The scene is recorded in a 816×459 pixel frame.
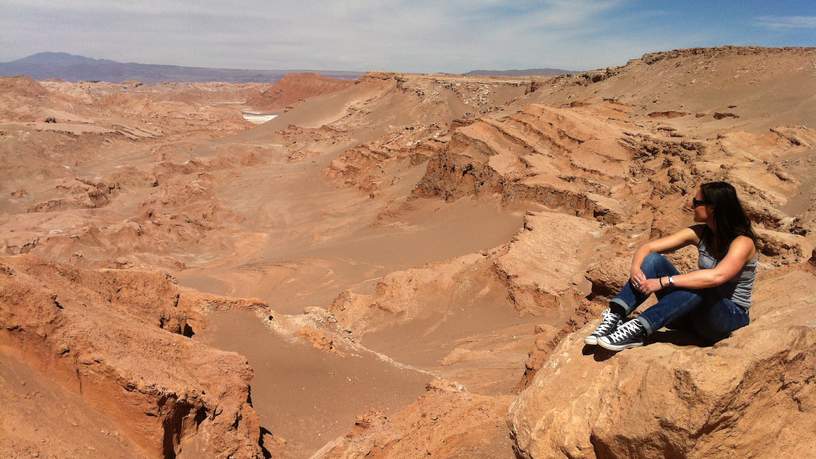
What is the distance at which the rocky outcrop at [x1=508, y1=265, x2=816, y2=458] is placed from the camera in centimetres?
242

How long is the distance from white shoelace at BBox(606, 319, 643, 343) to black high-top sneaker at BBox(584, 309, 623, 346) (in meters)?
0.07

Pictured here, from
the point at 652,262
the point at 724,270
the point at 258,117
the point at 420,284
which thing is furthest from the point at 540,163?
the point at 258,117

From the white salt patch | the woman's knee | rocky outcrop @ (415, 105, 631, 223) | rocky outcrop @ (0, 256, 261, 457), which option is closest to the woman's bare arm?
the woman's knee

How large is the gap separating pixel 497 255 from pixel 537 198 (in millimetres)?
3887

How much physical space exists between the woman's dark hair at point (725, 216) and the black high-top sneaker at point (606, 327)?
Answer: 0.63 metres

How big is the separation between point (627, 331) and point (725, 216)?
31.4 inches

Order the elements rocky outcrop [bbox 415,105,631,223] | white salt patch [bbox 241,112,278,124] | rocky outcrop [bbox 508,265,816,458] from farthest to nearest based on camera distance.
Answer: white salt patch [bbox 241,112,278,124], rocky outcrop [bbox 415,105,631,223], rocky outcrop [bbox 508,265,816,458]

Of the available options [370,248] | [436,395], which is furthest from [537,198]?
[436,395]

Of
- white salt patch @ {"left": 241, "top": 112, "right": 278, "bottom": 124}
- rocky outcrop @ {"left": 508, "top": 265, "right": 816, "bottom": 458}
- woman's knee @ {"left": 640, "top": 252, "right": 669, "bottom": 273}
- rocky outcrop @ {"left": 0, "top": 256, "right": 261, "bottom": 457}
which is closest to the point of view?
rocky outcrop @ {"left": 508, "top": 265, "right": 816, "bottom": 458}

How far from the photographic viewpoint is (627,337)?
9.64 ft

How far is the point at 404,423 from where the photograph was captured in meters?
4.78

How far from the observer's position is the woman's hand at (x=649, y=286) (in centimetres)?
298

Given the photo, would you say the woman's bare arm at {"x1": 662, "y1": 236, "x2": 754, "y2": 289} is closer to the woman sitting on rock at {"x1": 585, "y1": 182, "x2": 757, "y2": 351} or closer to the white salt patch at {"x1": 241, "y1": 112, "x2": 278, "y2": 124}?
the woman sitting on rock at {"x1": 585, "y1": 182, "x2": 757, "y2": 351}

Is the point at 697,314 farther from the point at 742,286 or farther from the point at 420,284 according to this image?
the point at 420,284
